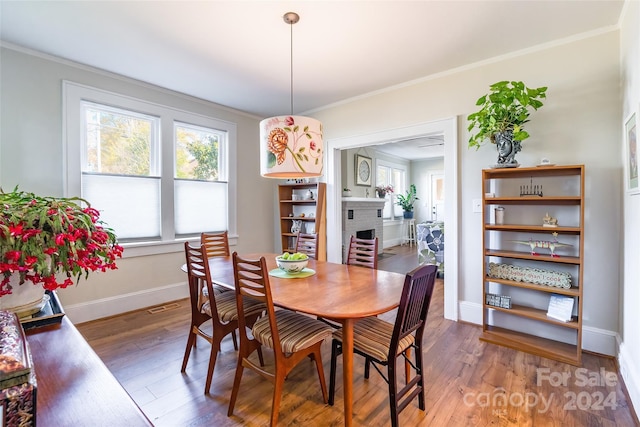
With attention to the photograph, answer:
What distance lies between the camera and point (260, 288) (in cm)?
162

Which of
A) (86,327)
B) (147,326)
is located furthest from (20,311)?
(86,327)

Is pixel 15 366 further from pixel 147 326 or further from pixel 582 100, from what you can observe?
pixel 582 100

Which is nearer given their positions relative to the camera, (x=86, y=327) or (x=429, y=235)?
(x=86, y=327)

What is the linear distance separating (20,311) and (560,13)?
3597mm

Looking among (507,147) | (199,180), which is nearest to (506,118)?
(507,147)

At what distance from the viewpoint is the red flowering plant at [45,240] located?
3.07 feet

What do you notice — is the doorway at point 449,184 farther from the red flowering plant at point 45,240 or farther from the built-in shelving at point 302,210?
the red flowering plant at point 45,240

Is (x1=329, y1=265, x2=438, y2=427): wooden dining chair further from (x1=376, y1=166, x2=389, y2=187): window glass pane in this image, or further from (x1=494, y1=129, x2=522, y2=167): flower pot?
(x1=376, y1=166, x2=389, y2=187): window glass pane

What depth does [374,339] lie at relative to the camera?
1.68 m

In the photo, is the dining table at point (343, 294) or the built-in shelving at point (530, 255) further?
the built-in shelving at point (530, 255)

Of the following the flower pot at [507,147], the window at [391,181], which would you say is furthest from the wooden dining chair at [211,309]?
the window at [391,181]

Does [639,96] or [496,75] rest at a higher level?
[496,75]

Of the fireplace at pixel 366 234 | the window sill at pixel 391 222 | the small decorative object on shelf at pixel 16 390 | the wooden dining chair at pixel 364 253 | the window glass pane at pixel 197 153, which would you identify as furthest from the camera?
the window sill at pixel 391 222

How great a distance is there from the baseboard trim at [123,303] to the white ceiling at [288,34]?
244 cm
